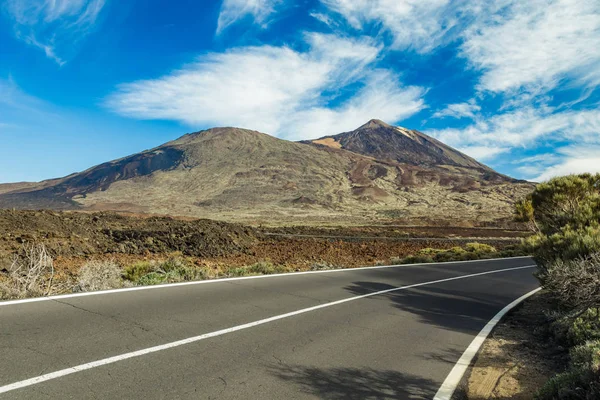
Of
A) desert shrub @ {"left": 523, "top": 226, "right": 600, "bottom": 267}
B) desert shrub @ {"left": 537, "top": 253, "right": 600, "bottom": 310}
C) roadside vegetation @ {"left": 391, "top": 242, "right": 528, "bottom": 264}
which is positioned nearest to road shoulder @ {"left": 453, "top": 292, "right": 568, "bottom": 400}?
desert shrub @ {"left": 537, "top": 253, "right": 600, "bottom": 310}

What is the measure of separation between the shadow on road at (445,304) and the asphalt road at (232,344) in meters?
0.07

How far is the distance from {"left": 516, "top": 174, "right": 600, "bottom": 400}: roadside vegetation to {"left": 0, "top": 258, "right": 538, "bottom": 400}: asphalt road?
4.46 ft

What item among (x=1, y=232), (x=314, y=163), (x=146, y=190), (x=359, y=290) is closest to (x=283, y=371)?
(x=359, y=290)

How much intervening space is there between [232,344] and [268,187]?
410 feet

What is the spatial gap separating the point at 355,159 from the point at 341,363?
566 feet

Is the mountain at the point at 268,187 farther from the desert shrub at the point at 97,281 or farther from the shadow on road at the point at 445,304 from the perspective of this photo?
the desert shrub at the point at 97,281

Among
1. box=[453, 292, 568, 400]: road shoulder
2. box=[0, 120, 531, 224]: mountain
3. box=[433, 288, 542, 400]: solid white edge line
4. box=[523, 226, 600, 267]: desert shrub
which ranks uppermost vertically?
box=[0, 120, 531, 224]: mountain

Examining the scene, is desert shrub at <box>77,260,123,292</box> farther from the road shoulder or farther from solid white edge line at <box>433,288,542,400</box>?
the road shoulder

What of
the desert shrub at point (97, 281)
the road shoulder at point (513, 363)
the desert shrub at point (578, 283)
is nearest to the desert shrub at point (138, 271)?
the desert shrub at point (97, 281)

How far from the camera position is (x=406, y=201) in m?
121

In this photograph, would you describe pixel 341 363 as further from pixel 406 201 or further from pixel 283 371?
pixel 406 201

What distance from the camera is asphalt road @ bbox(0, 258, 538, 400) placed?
12.8ft

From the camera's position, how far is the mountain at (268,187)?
108 meters

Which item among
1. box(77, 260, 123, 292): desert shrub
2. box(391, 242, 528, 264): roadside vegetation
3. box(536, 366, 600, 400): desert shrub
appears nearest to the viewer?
box(536, 366, 600, 400): desert shrub
